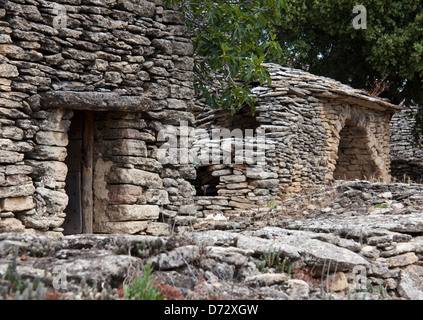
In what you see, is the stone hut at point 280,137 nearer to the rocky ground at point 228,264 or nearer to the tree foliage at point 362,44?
the tree foliage at point 362,44

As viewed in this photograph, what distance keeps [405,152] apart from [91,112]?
46.3 ft

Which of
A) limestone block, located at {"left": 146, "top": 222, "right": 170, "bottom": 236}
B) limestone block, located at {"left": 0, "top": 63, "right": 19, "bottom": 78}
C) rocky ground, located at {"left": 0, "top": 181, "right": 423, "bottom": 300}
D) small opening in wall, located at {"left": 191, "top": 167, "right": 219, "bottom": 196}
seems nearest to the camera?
rocky ground, located at {"left": 0, "top": 181, "right": 423, "bottom": 300}

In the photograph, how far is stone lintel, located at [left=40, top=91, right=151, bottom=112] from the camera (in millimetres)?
5078

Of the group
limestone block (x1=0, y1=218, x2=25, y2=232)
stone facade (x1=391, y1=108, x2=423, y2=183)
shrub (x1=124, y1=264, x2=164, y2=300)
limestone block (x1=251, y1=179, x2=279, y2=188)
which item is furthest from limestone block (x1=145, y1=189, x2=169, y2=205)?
stone facade (x1=391, y1=108, x2=423, y2=183)

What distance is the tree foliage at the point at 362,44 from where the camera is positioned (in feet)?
45.6

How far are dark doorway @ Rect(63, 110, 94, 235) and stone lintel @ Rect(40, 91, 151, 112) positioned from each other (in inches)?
22.2

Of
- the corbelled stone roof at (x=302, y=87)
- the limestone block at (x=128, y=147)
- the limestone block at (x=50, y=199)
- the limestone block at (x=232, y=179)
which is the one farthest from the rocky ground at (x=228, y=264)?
the corbelled stone roof at (x=302, y=87)

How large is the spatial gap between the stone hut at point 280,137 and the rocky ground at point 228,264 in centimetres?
433

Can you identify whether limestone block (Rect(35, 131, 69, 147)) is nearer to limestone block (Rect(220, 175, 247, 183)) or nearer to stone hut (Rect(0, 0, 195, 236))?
stone hut (Rect(0, 0, 195, 236))

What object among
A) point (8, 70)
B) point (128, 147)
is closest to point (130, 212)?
point (128, 147)

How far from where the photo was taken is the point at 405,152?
56.6 ft

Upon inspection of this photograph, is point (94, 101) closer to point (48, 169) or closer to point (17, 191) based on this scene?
point (48, 169)
